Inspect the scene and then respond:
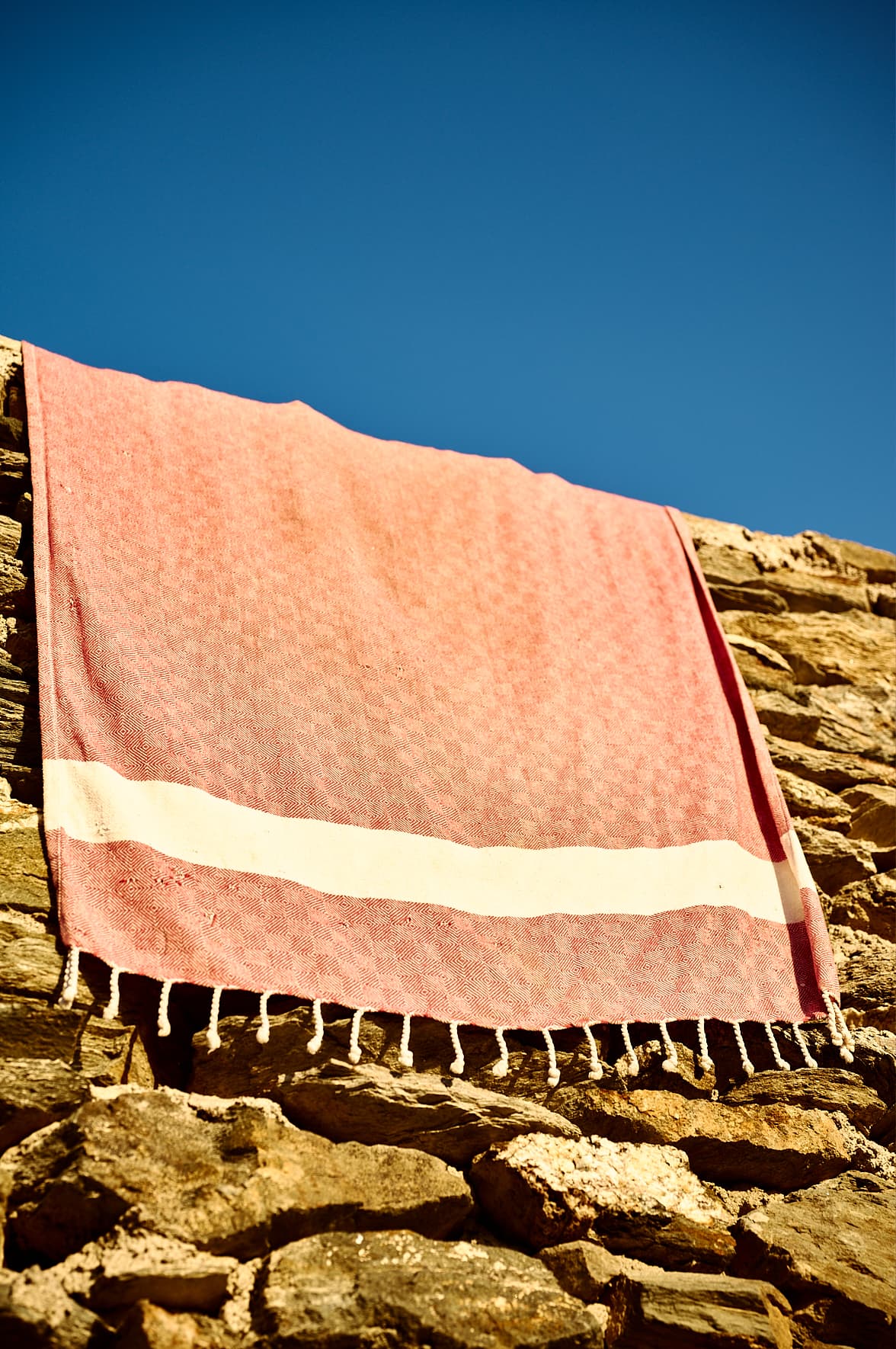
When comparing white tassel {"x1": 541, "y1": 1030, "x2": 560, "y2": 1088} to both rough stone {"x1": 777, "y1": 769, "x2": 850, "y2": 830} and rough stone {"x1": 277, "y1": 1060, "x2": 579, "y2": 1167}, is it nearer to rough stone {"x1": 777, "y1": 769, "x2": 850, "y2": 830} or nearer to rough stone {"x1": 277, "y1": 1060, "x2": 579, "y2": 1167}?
rough stone {"x1": 277, "y1": 1060, "x2": 579, "y2": 1167}

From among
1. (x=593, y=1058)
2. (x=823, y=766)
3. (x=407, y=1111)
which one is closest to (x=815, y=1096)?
(x=593, y=1058)

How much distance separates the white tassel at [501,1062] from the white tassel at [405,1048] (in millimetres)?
161

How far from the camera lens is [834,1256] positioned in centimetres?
188

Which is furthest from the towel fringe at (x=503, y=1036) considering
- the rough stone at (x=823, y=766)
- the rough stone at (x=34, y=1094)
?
the rough stone at (x=823, y=766)

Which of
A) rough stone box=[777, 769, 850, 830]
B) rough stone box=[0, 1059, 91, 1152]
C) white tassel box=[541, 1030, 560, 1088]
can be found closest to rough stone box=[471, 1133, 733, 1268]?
white tassel box=[541, 1030, 560, 1088]

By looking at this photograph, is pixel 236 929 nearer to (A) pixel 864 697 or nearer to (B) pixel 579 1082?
(B) pixel 579 1082

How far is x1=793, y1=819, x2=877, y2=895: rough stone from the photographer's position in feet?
9.46

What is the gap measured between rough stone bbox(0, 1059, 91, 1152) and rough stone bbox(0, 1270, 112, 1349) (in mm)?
222

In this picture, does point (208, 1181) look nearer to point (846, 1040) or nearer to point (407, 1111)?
point (407, 1111)

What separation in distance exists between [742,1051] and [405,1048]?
0.79 meters

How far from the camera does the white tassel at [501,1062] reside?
6.54ft

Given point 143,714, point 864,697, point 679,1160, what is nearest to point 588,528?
point 864,697

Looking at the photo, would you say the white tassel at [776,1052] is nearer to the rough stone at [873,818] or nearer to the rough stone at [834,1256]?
the rough stone at [834,1256]

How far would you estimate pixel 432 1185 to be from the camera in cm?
180
